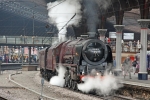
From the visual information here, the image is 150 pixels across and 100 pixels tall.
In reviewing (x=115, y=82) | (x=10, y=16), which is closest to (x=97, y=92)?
(x=115, y=82)

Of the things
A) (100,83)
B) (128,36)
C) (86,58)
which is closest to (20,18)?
(128,36)

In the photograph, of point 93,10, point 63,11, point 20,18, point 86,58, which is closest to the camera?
point 86,58

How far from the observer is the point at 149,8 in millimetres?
29453

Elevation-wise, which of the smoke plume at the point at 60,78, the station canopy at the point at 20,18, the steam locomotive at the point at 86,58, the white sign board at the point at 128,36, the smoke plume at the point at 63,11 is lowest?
the smoke plume at the point at 60,78

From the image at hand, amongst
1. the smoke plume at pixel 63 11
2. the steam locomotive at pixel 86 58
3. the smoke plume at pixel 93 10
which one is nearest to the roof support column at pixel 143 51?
the smoke plume at pixel 93 10

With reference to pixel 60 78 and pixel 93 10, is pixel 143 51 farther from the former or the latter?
pixel 60 78

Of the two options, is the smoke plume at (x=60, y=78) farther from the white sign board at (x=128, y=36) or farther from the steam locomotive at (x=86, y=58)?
the white sign board at (x=128, y=36)

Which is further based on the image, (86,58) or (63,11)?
(63,11)

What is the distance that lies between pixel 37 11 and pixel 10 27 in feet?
44.2

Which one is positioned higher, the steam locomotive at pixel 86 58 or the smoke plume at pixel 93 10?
the smoke plume at pixel 93 10

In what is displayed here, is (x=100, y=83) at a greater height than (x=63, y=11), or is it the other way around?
(x=63, y=11)

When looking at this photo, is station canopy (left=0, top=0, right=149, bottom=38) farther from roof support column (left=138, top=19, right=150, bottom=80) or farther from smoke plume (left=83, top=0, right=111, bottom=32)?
roof support column (left=138, top=19, right=150, bottom=80)

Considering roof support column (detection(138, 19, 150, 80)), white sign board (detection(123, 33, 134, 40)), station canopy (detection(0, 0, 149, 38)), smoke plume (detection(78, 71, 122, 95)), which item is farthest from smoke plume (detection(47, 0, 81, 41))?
station canopy (detection(0, 0, 149, 38))

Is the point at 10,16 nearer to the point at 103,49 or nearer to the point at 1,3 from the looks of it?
the point at 1,3
